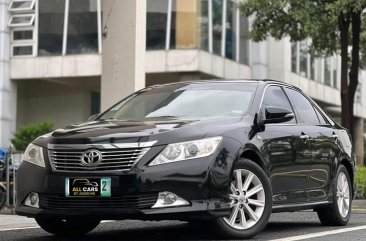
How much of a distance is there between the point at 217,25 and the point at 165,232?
69.3ft

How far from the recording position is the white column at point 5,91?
1110 inches

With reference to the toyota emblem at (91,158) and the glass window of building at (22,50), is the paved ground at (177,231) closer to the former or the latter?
the toyota emblem at (91,158)

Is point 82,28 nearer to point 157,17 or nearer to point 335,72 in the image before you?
point 157,17

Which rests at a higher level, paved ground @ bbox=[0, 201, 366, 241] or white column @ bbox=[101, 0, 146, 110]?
white column @ bbox=[101, 0, 146, 110]

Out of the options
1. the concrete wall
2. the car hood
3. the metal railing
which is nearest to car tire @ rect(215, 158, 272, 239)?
the car hood

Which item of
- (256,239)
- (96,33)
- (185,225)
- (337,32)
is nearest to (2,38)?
(96,33)

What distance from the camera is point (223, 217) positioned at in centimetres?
636

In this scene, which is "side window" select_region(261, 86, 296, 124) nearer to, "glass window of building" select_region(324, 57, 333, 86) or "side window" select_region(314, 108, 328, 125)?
"side window" select_region(314, 108, 328, 125)

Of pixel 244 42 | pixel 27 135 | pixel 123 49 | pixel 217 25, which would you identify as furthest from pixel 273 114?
pixel 244 42

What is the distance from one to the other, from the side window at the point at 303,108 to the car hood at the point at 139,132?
5.25 feet

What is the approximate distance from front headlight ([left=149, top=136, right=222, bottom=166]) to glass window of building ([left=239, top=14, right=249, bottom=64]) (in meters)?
24.3

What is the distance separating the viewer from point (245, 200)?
6.61 meters

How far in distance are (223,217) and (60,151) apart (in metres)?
1.49

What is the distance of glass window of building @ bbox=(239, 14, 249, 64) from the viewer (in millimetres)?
30344
